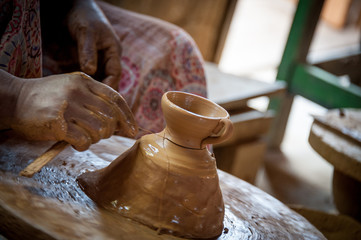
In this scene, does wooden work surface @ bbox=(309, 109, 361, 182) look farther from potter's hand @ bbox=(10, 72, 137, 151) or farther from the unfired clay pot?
potter's hand @ bbox=(10, 72, 137, 151)

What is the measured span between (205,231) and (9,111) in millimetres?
746

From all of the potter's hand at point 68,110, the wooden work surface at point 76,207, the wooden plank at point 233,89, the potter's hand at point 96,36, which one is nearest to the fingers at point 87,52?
the potter's hand at point 96,36

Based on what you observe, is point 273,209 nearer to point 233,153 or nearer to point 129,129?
point 129,129

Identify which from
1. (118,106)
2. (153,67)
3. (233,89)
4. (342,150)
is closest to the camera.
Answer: (118,106)

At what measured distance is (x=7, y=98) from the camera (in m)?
1.43

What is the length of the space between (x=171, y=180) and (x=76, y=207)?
0.31m

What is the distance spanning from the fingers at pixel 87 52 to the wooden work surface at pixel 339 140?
1626 millimetres

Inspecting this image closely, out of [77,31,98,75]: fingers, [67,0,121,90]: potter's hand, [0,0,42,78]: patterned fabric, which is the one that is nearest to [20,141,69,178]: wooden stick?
[0,0,42,78]: patterned fabric

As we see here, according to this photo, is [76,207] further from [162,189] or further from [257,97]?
[257,97]

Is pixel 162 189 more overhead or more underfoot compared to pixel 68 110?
more underfoot

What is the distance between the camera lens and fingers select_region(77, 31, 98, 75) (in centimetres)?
202

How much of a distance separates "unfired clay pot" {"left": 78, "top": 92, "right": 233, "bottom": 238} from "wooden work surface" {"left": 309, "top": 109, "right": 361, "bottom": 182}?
150cm

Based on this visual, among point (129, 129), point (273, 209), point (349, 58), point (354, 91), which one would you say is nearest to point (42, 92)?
point (129, 129)

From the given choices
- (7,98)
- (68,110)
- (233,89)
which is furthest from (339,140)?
(7,98)
